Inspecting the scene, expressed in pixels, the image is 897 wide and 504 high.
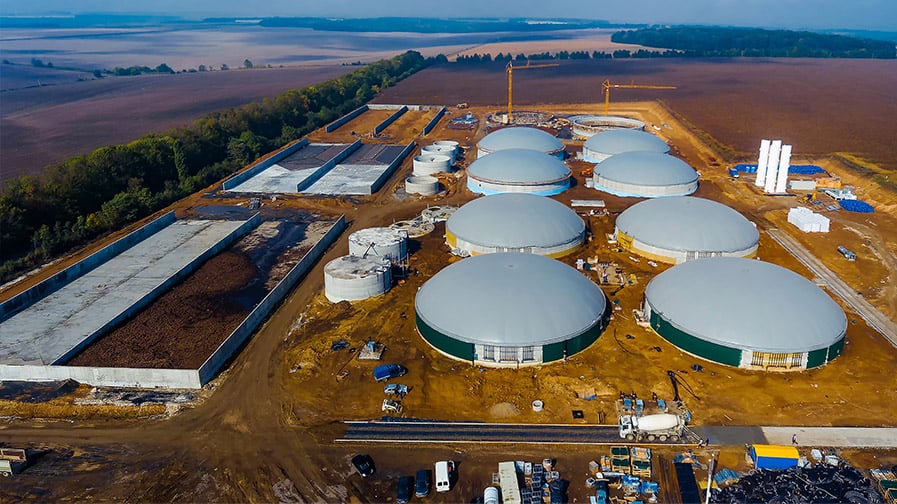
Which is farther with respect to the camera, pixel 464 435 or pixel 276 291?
pixel 276 291

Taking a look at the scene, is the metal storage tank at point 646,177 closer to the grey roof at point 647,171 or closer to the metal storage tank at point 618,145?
the grey roof at point 647,171

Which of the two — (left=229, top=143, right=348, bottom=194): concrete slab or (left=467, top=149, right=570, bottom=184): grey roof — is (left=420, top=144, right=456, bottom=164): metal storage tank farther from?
(left=229, top=143, right=348, bottom=194): concrete slab

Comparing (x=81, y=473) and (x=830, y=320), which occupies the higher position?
(x=830, y=320)

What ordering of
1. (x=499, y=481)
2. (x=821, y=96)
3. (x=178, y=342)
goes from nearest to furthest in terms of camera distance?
(x=499, y=481)
(x=178, y=342)
(x=821, y=96)

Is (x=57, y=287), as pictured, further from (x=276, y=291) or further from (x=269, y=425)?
(x=269, y=425)

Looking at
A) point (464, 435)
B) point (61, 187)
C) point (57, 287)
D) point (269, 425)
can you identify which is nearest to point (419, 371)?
point (464, 435)

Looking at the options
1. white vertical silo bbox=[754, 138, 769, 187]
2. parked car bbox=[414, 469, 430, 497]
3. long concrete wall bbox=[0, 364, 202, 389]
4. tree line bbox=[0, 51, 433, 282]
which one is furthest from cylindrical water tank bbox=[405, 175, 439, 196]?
parked car bbox=[414, 469, 430, 497]

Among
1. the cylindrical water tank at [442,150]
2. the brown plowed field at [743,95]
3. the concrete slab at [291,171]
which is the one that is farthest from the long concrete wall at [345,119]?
the cylindrical water tank at [442,150]
